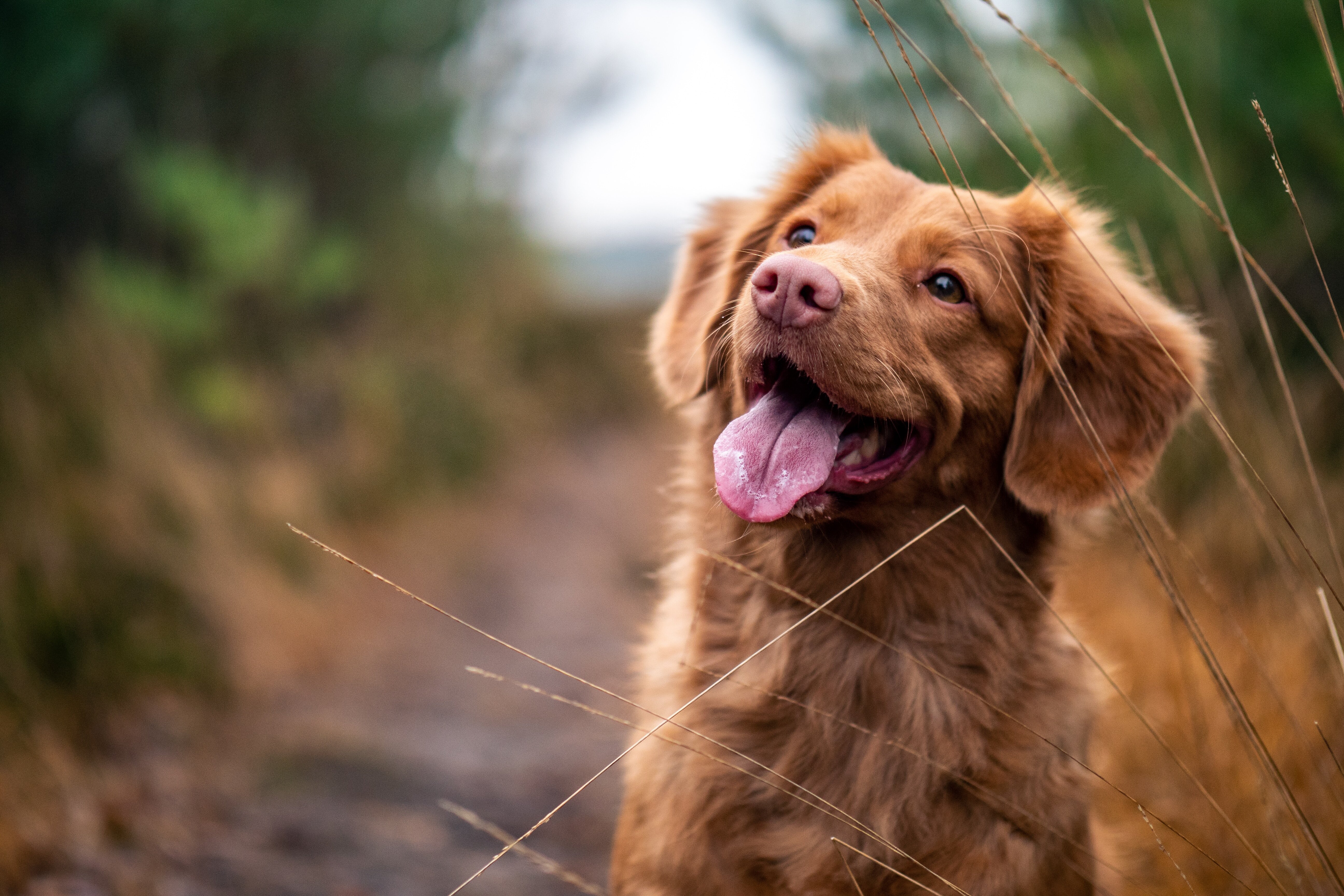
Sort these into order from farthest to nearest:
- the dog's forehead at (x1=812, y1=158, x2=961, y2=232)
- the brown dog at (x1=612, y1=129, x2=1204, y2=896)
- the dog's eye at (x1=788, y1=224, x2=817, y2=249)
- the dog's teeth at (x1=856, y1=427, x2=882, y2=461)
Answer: the dog's eye at (x1=788, y1=224, x2=817, y2=249) → the dog's forehead at (x1=812, y1=158, x2=961, y2=232) → the dog's teeth at (x1=856, y1=427, x2=882, y2=461) → the brown dog at (x1=612, y1=129, x2=1204, y2=896)

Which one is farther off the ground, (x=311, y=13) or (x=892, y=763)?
(x=311, y=13)

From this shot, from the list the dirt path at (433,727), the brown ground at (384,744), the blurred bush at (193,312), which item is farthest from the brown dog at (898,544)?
the blurred bush at (193,312)

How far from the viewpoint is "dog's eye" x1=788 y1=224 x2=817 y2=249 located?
231 cm

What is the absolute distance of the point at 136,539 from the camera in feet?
12.8

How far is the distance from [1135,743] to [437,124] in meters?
6.31

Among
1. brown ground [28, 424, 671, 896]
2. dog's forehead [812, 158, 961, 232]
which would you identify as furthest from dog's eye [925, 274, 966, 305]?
brown ground [28, 424, 671, 896]

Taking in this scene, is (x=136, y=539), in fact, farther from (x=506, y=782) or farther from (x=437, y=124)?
(x=437, y=124)

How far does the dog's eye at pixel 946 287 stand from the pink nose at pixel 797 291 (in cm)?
39

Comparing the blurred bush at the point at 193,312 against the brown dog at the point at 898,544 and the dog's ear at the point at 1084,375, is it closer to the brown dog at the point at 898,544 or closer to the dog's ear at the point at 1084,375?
the brown dog at the point at 898,544

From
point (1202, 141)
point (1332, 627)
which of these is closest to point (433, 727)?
point (1332, 627)

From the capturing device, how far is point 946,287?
2.08m

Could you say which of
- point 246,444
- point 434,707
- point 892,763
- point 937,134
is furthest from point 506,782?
point 937,134

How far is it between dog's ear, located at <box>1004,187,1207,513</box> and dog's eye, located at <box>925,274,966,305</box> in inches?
6.7

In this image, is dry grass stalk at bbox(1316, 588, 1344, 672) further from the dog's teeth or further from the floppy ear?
the floppy ear
